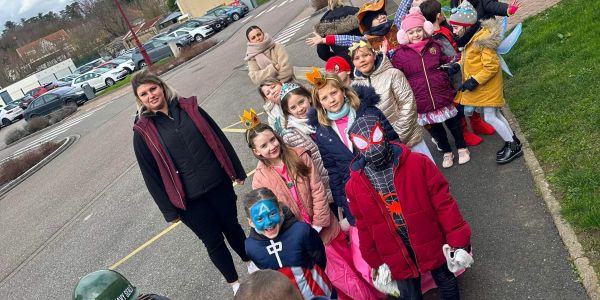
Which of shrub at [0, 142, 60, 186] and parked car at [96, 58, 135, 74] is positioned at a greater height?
parked car at [96, 58, 135, 74]

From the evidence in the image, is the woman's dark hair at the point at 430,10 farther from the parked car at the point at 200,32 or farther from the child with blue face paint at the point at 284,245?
the parked car at the point at 200,32

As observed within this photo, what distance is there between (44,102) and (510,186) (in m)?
29.2

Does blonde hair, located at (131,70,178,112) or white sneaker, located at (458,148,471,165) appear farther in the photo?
white sneaker, located at (458,148,471,165)

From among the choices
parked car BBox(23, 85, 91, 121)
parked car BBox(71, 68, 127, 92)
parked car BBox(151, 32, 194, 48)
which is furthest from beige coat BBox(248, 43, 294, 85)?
parked car BBox(151, 32, 194, 48)

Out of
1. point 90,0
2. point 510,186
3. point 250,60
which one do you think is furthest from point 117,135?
point 90,0

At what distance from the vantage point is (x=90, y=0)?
2569 inches

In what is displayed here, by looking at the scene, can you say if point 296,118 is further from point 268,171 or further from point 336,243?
point 336,243

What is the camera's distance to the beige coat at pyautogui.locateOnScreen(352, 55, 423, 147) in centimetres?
407

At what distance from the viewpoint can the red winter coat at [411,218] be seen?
2.89m

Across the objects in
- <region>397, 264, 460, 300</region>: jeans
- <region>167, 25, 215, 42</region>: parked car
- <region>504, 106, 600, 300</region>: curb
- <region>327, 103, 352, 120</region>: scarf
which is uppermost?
<region>167, 25, 215, 42</region>: parked car

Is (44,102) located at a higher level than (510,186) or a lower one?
higher

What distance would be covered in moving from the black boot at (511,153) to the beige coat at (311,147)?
2.00 m

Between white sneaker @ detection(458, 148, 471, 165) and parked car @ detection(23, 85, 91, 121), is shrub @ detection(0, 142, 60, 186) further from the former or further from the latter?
white sneaker @ detection(458, 148, 471, 165)

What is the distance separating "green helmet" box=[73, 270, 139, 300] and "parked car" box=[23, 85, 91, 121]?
27497mm
